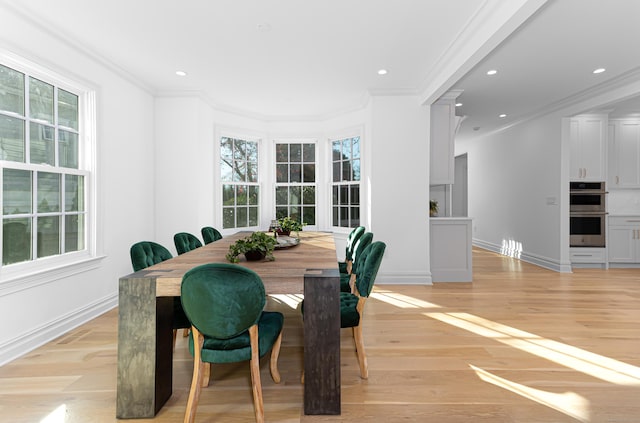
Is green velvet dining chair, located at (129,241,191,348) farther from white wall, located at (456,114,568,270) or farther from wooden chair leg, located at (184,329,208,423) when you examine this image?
white wall, located at (456,114,568,270)

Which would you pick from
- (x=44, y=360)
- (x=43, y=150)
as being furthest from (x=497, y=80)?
(x=44, y=360)

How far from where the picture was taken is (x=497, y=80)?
425 centimetres

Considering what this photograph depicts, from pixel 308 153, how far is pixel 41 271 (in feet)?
13.5

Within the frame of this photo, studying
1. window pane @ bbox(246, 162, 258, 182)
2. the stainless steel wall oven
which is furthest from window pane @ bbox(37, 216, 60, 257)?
the stainless steel wall oven

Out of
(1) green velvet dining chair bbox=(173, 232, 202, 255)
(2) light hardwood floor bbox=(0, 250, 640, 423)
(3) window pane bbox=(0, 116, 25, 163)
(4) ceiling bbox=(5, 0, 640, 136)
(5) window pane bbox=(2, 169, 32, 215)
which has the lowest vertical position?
(2) light hardwood floor bbox=(0, 250, 640, 423)

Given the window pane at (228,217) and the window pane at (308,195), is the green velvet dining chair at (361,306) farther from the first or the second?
the window pane at (308,195)

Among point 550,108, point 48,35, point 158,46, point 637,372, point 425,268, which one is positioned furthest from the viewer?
point 550,108

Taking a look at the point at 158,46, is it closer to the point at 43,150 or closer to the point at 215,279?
the point at 43,150

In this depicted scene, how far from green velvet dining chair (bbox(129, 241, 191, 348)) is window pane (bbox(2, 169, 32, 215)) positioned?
1.20 meters

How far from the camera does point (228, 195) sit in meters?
5.23

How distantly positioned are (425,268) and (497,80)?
2.80 meters

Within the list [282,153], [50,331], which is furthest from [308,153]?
[50,331]

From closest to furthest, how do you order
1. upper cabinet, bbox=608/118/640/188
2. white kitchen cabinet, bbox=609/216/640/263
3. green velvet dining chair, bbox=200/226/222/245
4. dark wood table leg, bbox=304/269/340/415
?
dark wood table leg, bbox=304/269/340/415
green velvet dining chair, bbox=200/226/222/245
white kitchen cabinet, bbox=609/216/640/263
upper cabinet, bbox=608/118/640/188

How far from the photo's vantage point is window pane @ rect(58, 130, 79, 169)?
3043 millimetres
